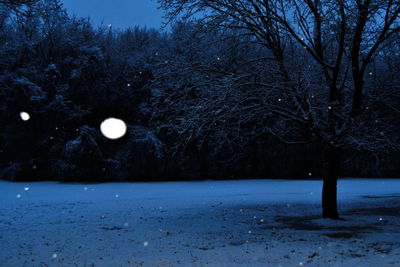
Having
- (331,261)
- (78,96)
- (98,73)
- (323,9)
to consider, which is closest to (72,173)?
(78,96)

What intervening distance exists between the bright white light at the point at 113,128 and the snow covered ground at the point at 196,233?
33.9 feet

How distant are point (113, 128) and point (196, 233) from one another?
17.7m

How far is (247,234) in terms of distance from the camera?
8.13 metres

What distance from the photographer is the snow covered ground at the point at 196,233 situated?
6086 millimetres

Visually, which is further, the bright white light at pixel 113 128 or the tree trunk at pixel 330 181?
the bright white light at pixel 113 128

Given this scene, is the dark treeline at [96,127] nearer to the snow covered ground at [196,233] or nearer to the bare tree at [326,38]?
the snow covered ground at [196,233]

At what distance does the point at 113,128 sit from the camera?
24922mm

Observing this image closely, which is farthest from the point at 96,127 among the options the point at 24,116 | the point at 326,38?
the point at 326,38

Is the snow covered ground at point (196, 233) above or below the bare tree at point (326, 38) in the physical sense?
below

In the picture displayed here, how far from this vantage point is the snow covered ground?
6.09 meters

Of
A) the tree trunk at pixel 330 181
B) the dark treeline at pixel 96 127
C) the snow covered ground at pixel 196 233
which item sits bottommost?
the snow covered ground at pixel 196 233

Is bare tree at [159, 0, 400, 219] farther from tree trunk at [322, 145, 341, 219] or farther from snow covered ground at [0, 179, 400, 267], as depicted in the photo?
snow covered ground at [0, 179, 400, 267]

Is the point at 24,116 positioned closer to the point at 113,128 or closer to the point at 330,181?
the point at 113,128

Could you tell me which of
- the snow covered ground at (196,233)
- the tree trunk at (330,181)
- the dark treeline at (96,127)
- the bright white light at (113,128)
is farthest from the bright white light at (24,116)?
the tree trunk at (330,181)
